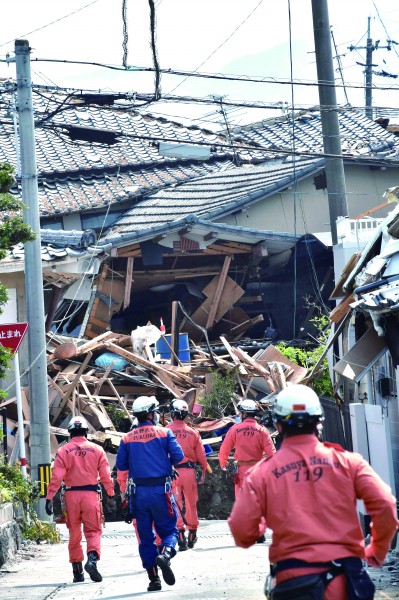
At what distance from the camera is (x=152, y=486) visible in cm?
1184

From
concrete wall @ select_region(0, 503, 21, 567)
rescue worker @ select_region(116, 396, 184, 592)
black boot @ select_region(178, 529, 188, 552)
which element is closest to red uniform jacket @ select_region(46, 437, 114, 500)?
rescue worker @ select_region(116, 396, 184, 592)

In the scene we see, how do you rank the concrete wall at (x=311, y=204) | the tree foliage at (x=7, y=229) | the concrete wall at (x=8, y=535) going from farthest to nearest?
the concrete wall at (x=311, y=204)
the concrete wall at (x=8, y=535)
the tree foliage at (x=7, y=229)

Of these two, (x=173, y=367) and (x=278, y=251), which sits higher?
(x=278, y=251)

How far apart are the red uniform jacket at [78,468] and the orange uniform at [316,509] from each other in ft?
23.2

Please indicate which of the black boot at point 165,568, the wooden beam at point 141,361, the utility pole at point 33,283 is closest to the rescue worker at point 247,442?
the utility pole at point 33,283

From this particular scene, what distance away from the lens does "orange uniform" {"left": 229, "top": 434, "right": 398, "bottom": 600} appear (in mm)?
5906

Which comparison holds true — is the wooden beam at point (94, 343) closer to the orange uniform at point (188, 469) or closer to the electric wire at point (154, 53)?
the electric wire at point (154, 53)

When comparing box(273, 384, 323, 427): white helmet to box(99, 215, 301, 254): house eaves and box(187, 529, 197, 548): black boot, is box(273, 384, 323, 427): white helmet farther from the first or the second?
box(99, 215, 301, 254): house eaves

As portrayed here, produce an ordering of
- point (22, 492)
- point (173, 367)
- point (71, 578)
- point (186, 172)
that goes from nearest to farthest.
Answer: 1. point (71, 578)
2. point (22, 492)
3. point (173, 367)
4. point (186, 172)

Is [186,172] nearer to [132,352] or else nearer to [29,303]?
[132,352]

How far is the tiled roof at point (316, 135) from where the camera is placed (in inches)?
1320

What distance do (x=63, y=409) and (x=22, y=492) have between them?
6.16m

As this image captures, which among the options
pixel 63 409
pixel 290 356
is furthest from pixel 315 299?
pixel 63 409

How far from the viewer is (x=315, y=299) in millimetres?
28984
